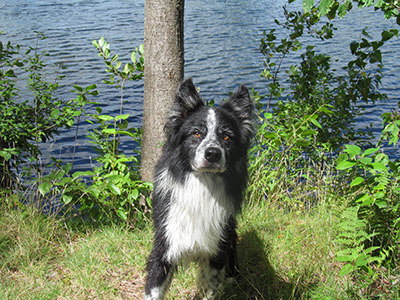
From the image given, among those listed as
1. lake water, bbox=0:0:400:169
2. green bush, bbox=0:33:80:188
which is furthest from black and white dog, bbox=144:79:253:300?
lake water, bbox=0:0:400:169

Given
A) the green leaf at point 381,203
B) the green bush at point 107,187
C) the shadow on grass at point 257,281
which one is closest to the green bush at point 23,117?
the green bush at point 107,187

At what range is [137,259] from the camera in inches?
150

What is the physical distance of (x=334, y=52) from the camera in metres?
11.0

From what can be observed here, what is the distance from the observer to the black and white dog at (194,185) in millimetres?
3031

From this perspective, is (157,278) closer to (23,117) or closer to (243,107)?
(243,107)

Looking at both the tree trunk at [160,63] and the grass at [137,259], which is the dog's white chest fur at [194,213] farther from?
the tree trunk at [160,63]

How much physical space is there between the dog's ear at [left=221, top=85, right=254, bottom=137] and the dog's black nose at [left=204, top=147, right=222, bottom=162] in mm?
523

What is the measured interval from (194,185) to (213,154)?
0.37 m

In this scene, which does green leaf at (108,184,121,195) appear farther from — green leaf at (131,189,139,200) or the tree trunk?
the tree trunk

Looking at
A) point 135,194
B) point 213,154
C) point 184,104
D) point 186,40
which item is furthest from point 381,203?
point 186,40

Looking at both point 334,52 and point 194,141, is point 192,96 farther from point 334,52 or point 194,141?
point 334,52

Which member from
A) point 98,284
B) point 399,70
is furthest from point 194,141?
point 399,70

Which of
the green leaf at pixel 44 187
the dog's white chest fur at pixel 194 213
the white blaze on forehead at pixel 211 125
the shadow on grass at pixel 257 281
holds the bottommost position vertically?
the shadow on grass at pixel 257 281

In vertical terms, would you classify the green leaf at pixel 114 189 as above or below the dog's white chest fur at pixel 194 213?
below
